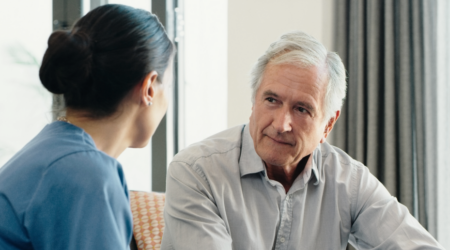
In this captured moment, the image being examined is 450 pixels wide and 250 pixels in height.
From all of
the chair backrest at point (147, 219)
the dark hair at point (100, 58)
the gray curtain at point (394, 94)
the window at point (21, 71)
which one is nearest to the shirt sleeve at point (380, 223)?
the chair backrest at point (147, 219)

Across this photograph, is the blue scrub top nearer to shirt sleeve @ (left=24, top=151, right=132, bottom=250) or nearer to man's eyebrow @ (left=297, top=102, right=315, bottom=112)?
shirt sleeve @ (left=24, top=151, right=132, bottom=250)

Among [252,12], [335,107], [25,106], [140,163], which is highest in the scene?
[252,12]

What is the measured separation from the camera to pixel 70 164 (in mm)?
757

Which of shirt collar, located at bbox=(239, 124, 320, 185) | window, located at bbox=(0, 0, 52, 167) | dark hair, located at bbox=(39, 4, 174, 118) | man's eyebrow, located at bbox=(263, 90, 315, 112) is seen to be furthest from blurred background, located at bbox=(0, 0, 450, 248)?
dark hair, located at bbox=(39, 4, 174, 118)

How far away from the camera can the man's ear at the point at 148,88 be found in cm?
95

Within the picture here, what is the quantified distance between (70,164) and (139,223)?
3.92 feet

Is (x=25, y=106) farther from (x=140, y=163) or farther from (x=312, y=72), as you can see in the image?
(x=312, y=72)

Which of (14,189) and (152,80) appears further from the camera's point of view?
(152,80)

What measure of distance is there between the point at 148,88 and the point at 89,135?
0.16 meters

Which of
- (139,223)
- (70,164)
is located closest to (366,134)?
(139,223)

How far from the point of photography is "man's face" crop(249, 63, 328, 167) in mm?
1399

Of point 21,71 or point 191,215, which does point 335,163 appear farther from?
point 21,71

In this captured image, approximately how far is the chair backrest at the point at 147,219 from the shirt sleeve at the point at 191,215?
1.41ft

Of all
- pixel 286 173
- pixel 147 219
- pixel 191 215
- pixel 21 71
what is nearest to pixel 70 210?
pixel 191 215
